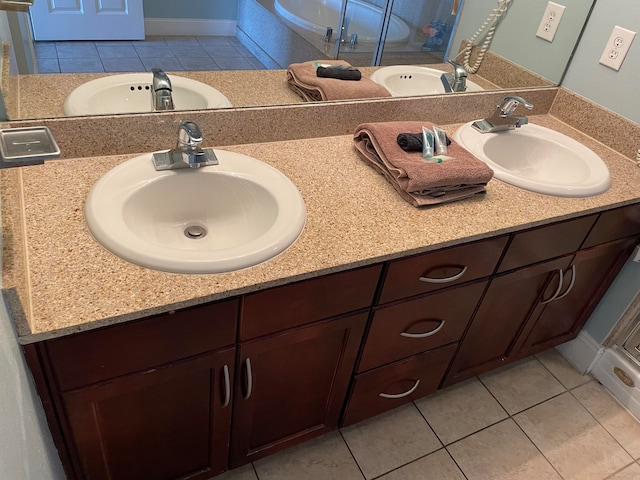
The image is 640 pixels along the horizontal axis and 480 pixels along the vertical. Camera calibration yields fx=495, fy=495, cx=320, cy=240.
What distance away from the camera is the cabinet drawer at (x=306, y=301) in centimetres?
96

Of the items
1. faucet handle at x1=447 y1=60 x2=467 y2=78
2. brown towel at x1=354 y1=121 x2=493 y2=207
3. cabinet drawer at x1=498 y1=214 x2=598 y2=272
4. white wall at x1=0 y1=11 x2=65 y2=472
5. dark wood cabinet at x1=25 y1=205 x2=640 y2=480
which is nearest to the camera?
white wall at x1=0 y1=11 x2=65 y2=472

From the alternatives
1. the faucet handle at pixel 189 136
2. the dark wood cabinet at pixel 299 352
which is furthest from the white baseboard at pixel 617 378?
the faucet handle at pixel 189 136

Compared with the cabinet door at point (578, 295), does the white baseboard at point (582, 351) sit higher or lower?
lower

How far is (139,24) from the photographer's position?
1.11m

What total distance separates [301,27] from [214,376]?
2.87 feet

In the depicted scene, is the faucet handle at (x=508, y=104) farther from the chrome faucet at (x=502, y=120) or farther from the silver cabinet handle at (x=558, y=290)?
the silver cabinet handle at (x=558, y=290)

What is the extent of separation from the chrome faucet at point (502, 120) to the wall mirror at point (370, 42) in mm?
158

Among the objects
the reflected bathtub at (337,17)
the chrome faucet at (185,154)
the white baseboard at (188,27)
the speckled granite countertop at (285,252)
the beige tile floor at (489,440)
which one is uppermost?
the reflected bathtub at (337,17)

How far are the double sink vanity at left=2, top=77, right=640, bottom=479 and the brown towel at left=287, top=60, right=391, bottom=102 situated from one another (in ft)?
0.11

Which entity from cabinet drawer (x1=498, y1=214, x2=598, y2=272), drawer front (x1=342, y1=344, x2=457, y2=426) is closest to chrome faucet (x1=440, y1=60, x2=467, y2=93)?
cabinet drawer (x1=498, y1=214, x2=598, y2=272)

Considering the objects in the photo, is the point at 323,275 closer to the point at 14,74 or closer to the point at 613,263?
the point at 14,74

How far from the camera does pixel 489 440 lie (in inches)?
64.6

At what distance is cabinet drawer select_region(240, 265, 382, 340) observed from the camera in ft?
3.14

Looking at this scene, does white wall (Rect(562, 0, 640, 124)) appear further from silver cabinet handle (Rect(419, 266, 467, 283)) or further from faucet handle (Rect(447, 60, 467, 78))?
silver cabinet handle (Rect(419, 266, 467, 283))
